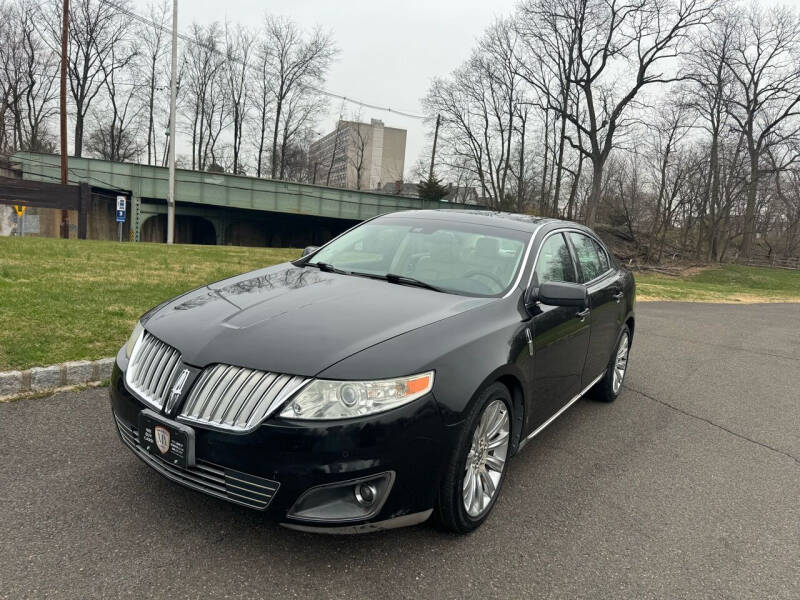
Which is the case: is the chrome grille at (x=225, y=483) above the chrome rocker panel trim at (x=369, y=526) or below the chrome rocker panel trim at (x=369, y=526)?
above

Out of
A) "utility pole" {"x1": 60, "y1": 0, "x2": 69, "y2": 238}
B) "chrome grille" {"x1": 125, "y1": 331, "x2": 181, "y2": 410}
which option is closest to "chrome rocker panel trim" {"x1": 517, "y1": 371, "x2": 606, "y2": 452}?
"chrome grille" {"x1": 125, "y1": 331, "x2": 181, "y2": 410}

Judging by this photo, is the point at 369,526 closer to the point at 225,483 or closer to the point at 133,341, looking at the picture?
the point at 225,483

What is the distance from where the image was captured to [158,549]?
7.94 feet

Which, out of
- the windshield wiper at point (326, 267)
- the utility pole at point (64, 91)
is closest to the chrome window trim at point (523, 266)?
the windshield wiper at point (326, 267)

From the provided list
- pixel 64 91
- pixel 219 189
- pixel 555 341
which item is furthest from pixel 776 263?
pixel 555 341

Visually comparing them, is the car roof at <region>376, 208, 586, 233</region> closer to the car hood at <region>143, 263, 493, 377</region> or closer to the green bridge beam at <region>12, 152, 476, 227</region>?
the car hood at <region>143, 263, 493, 377</region>

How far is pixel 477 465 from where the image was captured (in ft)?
9.21

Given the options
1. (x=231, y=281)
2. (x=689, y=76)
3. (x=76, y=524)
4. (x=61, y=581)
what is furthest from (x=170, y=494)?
(x=689, y=76)

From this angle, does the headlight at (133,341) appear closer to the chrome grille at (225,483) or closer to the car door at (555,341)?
the chrome grille at (225,483)

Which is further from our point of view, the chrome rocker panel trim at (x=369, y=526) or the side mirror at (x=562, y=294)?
the side mirror at (x=562, y=294)

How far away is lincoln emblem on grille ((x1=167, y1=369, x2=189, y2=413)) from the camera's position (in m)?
2.39

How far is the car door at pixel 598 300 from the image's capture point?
427 cm

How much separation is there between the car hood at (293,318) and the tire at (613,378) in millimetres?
2382

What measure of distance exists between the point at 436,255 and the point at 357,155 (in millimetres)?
61032
